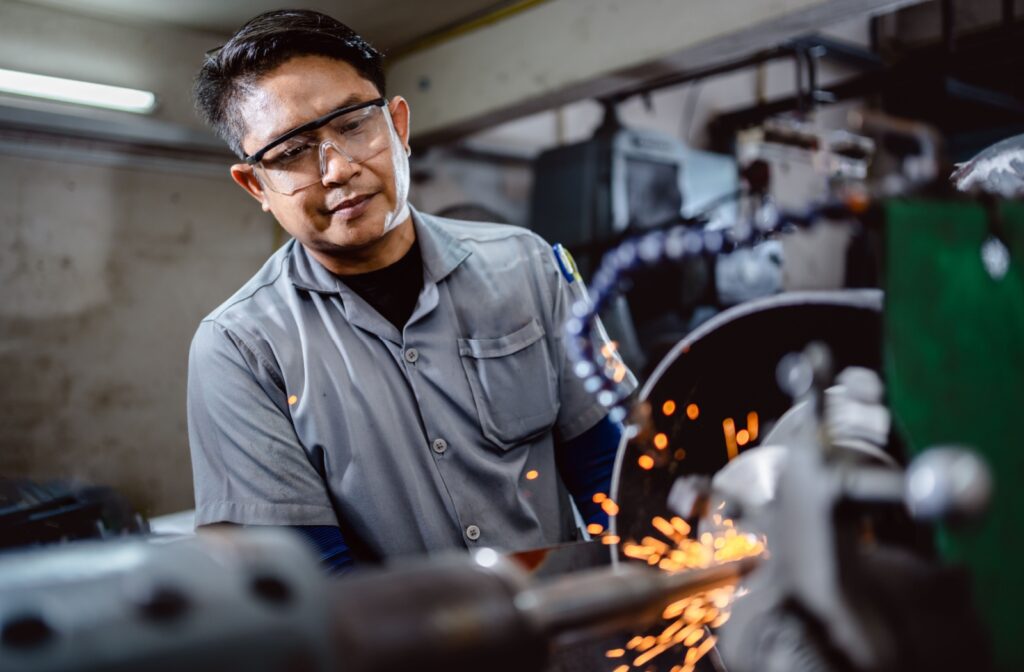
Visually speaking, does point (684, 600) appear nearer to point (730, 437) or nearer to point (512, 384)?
point (730, 437)

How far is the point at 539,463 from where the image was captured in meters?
1.45

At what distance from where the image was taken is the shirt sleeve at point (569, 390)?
4.74ft

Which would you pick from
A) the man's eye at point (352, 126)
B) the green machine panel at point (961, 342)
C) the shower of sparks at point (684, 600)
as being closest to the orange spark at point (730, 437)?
the shower of sparks at point (684, 600)

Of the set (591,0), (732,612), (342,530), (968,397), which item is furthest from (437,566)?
(591,0)

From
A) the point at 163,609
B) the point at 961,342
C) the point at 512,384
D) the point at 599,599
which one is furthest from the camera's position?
the point at 512,384

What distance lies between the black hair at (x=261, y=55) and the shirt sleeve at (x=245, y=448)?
39 cm

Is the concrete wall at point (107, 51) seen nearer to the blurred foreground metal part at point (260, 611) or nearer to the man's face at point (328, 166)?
the man's face at point (328, 166)

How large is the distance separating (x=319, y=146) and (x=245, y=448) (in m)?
0.50

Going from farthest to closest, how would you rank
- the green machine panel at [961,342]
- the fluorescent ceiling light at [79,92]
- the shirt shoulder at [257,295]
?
the fluorescent ceiling light at [79,92]
the shirt shoulder at [257,295]
the green machine panel at [961,342]

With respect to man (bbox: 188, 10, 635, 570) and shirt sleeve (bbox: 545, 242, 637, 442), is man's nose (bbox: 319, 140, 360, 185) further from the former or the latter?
shirt sleeve (bbox: 545, 242, 637, 442)

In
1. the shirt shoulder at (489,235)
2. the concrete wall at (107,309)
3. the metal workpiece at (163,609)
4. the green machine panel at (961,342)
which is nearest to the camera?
the metal workpiece at (163,609)

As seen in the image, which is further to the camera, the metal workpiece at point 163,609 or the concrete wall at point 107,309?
the concrete wall at point 107,309

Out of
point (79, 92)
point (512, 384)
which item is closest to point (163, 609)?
point (512, 384)

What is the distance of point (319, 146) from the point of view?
1339 millimetres
